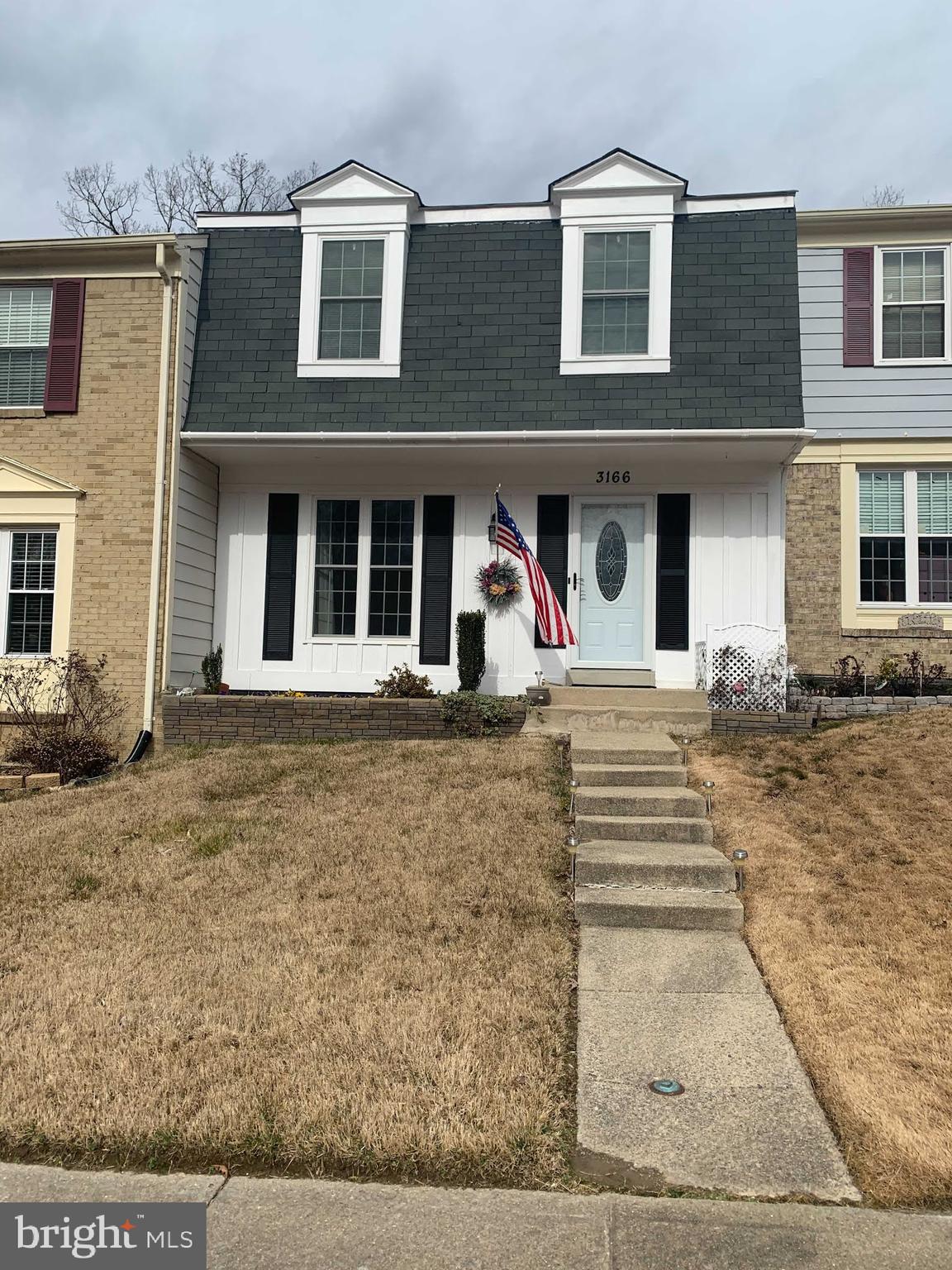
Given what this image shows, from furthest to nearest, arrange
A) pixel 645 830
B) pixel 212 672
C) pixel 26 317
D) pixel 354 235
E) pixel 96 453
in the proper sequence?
→ 1. pixel 354 235
2. pixel 212 672
3. pixel 26 317
4. pixel 96 453
5. pixel 645 830

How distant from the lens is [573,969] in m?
5.31

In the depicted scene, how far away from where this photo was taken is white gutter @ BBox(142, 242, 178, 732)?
10898 mm

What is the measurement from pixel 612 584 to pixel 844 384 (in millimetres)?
4221

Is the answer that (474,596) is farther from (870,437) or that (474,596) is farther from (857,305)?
(857,305)

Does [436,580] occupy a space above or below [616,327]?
below

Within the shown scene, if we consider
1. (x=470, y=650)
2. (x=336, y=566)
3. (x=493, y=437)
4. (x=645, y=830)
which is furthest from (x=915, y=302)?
(x=645, y=830)

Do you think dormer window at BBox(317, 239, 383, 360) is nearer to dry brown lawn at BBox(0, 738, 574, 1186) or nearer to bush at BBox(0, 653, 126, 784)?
bush at BBox(0, 653, 126, 784)

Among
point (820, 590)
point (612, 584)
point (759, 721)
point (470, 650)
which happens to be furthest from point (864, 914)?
point (820, 590)

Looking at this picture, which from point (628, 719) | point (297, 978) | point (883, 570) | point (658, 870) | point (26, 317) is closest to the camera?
point (297, 978)

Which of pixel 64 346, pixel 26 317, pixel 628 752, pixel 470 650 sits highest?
pixel 26 317

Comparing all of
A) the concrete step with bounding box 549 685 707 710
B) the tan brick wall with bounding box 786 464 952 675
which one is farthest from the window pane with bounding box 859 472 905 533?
the concrete step with bounding box 549 685 707 710

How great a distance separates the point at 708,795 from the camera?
8.05 m

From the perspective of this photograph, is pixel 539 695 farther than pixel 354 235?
No

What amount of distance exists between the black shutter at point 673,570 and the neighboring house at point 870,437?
6.34 ft
